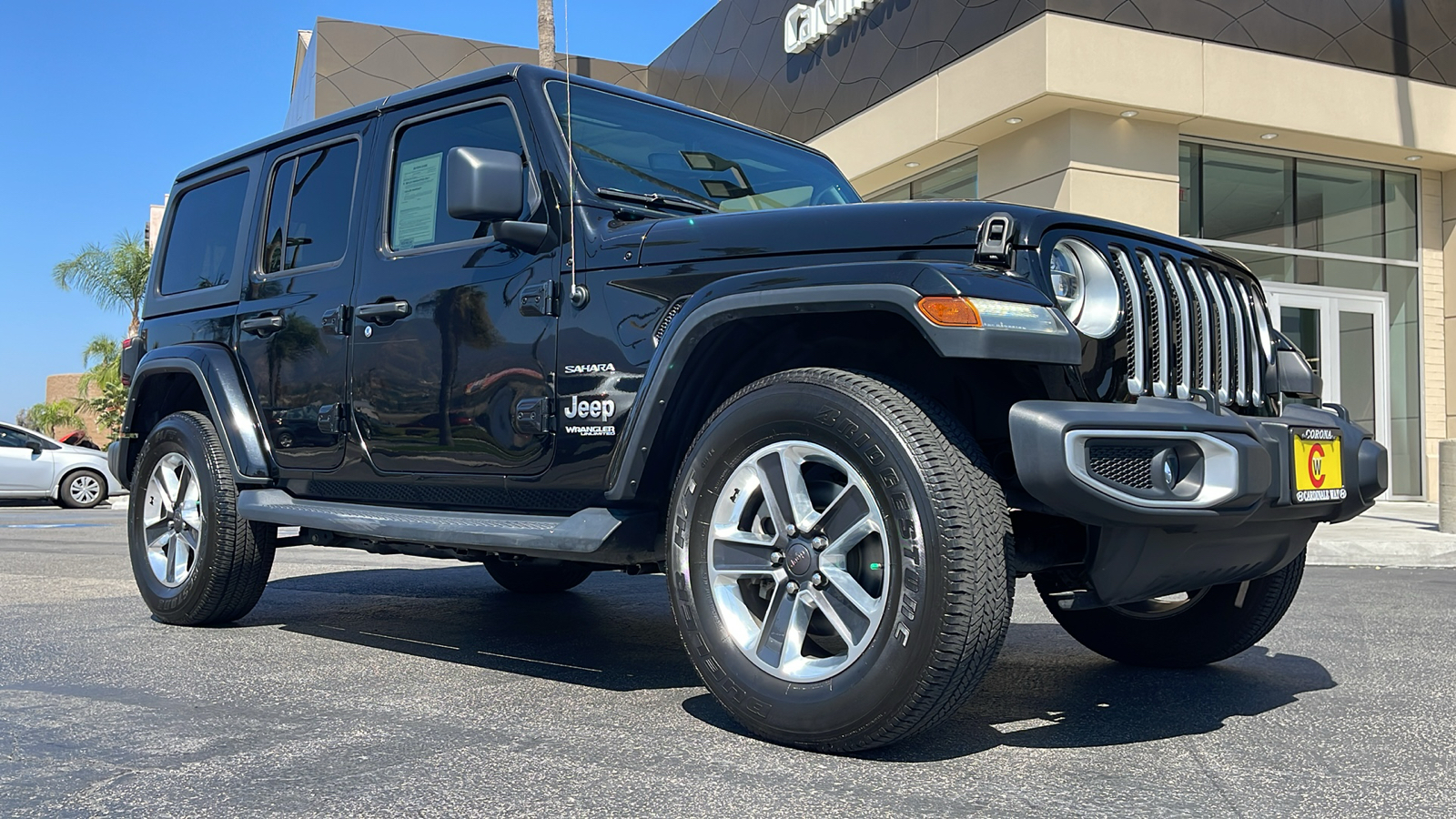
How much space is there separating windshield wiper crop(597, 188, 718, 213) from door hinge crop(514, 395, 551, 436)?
70 centimetres

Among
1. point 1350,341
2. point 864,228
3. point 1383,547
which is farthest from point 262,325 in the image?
point 1350,341

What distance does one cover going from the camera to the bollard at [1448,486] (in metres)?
11.1

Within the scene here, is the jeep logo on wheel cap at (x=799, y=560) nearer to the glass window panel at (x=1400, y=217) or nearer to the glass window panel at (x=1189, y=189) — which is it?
the glass window panel at (x=1189, y=189)

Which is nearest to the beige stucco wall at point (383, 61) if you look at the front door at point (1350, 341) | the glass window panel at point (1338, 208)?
the glass window panel at point (1338, 208)

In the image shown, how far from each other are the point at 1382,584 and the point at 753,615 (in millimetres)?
5648

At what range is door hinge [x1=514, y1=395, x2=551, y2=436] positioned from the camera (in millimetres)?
3859

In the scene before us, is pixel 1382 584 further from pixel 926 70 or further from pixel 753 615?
pixel 926 70

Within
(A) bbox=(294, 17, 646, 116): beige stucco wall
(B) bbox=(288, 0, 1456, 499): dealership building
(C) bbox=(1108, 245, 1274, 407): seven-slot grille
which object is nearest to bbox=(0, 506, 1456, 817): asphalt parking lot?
(C) bbox=(1108, 245, 1274, 407): seven-slot grille

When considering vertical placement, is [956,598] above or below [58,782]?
above

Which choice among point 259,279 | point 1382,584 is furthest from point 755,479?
point 1382,584

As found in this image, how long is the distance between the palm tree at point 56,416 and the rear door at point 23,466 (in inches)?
1160

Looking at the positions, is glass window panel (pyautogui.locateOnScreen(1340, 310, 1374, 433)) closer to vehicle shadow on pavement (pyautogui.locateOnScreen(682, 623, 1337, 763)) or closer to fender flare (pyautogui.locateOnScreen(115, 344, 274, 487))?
vehicle shadow on pavement (pyautogui.locateOnScreen(682, 623, 1337, 763))

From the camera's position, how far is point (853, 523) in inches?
119

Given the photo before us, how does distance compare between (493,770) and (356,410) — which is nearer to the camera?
(493,770)
